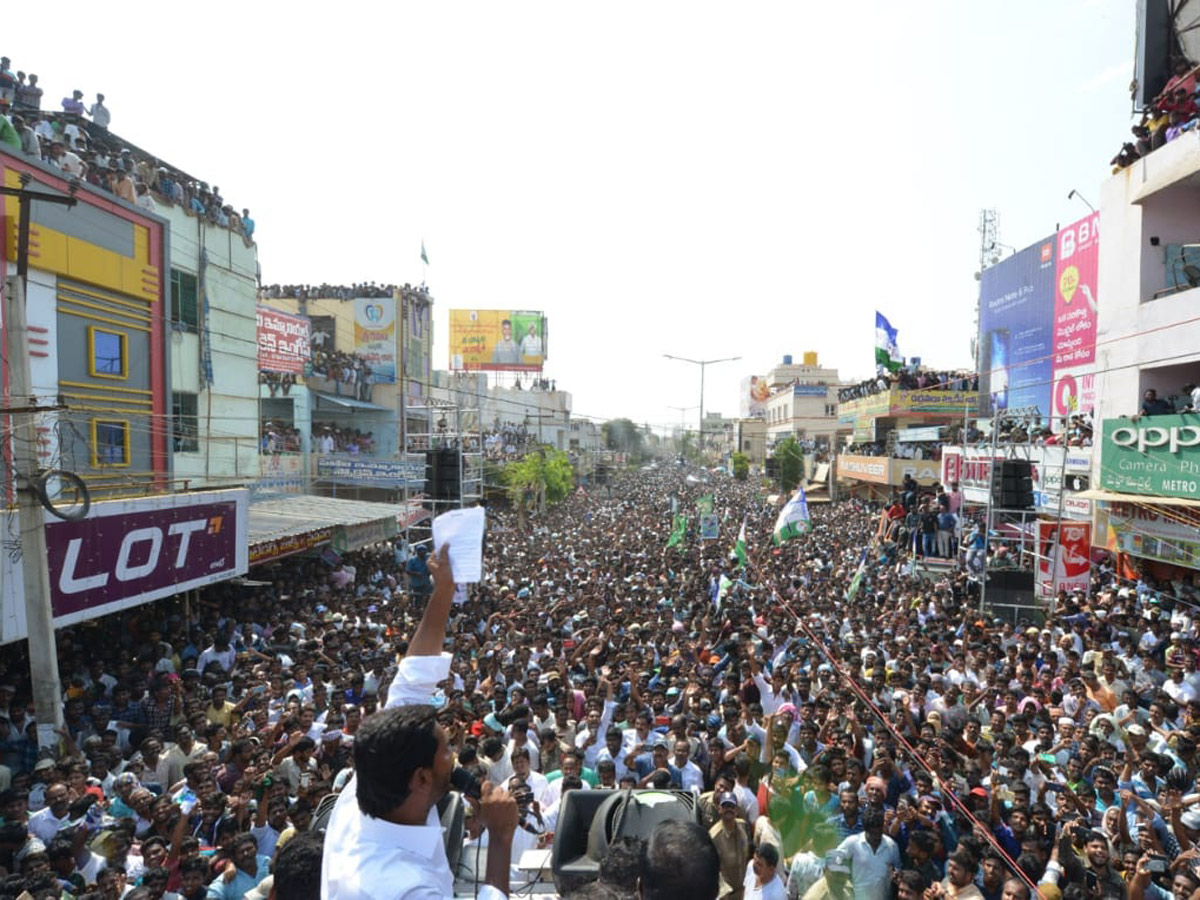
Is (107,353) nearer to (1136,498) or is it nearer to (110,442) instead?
(110,442)

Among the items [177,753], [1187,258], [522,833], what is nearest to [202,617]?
[177,753]

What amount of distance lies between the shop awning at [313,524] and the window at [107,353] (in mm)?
3302

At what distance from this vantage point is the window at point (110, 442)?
12.1 meters

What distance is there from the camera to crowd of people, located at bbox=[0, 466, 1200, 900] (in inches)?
179

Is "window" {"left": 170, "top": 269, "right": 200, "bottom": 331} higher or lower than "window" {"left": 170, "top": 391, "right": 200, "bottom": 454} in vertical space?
higher

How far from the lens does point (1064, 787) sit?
5844mm

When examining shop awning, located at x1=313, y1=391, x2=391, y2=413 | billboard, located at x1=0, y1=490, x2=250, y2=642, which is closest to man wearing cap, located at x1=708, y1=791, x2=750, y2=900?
billboard, located at x1=0, y1=490, x2=250, y2=642

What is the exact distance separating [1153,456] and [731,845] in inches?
447

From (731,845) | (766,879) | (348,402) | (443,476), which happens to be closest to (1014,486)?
(443,476)

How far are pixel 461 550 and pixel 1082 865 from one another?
4543 millimetres

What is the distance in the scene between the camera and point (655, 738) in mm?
7008

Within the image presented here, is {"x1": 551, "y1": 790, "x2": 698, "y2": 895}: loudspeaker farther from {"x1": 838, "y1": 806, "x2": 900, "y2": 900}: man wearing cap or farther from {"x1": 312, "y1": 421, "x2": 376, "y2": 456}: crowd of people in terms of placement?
{"x1": 312, "y1": 421, "x2": 376, "y2": 456}: crowd of people

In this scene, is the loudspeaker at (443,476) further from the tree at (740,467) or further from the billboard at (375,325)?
the tree at (740,467)

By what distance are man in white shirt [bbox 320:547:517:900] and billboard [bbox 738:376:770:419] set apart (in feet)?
298
